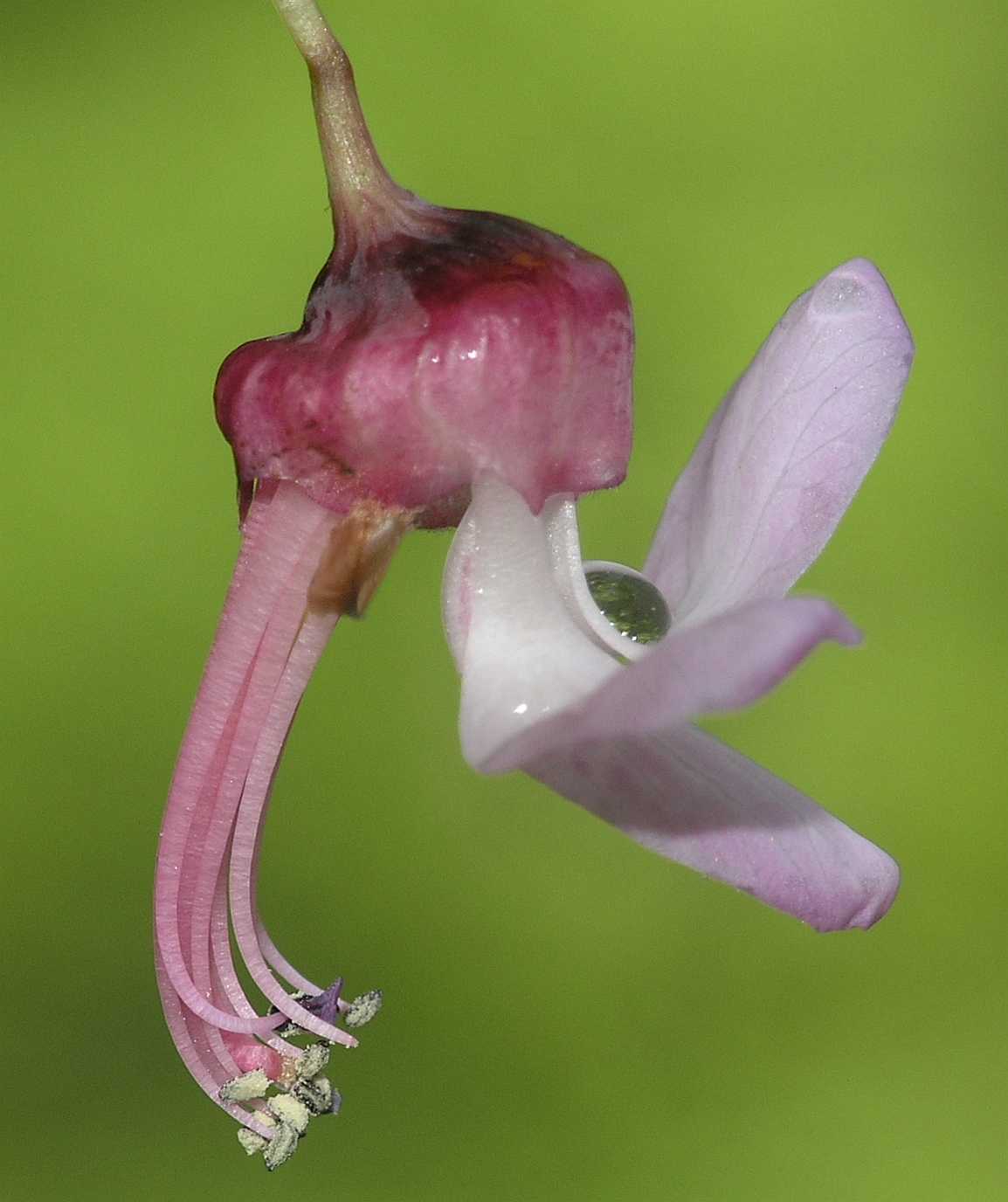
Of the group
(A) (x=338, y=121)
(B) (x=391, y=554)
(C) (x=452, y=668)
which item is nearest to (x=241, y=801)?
(B) (x=391, y=554)

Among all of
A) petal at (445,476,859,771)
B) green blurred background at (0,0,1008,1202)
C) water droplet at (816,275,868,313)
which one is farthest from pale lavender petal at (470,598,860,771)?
green blurred background at (0,0,1008,1202)

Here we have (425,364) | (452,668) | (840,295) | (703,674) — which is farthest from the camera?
(452,668)

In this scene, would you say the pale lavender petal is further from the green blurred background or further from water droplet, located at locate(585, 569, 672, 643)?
the green blurred background

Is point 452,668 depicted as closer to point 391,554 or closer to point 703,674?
point 391,554

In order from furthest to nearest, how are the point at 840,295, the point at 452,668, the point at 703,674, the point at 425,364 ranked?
the point at 452,668, the point at 840,295, the point at 425,364, the point at 703,674

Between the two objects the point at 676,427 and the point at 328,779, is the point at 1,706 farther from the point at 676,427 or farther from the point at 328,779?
the point at 676,427

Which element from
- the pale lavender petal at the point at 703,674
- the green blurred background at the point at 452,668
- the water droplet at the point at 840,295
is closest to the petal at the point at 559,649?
the pale lavender petal at the point at 703,674
